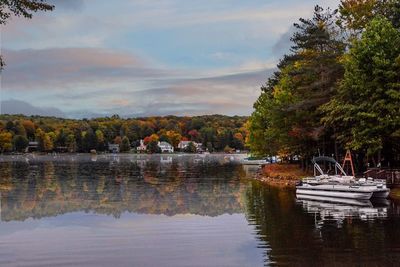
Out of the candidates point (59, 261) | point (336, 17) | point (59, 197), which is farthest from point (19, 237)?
point (336, 17)

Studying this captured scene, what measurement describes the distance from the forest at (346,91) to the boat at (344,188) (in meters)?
4.06

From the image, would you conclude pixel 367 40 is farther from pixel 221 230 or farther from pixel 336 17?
pixel 221 230

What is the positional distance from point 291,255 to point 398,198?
2196 cm

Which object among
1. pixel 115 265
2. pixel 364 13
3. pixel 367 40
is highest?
pixel 364 13

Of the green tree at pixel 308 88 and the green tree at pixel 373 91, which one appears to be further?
the green tree at pixel 308 88

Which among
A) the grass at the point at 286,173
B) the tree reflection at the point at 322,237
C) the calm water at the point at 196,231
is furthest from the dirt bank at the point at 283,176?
the tree reflection at the point at 322,237

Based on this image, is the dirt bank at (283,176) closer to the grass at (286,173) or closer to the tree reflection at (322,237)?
the grass at (286,173)

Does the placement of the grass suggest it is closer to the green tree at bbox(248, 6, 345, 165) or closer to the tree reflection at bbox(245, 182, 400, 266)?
the green tree at bbox(248, 6, 345, 165)

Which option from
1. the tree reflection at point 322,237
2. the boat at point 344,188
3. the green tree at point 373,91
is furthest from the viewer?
the green tree at point 373,91

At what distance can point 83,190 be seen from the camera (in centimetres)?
5334

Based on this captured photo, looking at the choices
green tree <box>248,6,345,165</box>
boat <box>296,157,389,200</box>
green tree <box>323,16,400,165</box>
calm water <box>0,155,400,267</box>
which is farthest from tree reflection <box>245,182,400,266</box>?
green tree <box>248,6,345,165</box>

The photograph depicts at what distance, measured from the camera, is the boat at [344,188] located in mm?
37406

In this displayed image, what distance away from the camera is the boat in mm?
37406

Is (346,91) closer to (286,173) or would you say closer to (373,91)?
(373,91)
